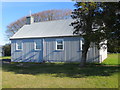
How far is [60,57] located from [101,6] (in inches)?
343

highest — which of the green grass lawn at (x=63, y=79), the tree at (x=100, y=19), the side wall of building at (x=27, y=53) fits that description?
the tree at (x=100, y=19)

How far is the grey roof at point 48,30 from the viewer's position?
18.2 metres

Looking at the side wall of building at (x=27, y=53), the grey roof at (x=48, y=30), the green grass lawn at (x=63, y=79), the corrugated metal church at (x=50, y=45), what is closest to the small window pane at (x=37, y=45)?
the corrugated metal church at (x=50, y=45)

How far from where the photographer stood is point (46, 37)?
18.5 meters

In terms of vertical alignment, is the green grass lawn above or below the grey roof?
below

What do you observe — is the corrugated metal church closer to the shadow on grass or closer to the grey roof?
the grey roof

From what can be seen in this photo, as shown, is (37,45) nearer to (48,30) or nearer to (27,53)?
(27,53)

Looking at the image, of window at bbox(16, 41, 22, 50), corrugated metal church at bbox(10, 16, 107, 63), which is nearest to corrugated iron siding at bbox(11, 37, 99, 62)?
corrugated metal church at bbox(10, 16, 107, 63)

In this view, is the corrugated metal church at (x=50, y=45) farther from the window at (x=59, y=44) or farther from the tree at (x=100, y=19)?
the tree at (x=100, y=19)

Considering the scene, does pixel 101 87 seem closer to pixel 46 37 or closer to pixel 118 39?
pixel 118 39

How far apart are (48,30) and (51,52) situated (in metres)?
3.12

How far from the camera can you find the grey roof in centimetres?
1818

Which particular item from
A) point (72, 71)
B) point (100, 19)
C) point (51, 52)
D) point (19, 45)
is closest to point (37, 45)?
point (51, 52)

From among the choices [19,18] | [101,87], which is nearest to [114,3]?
[101,87]
